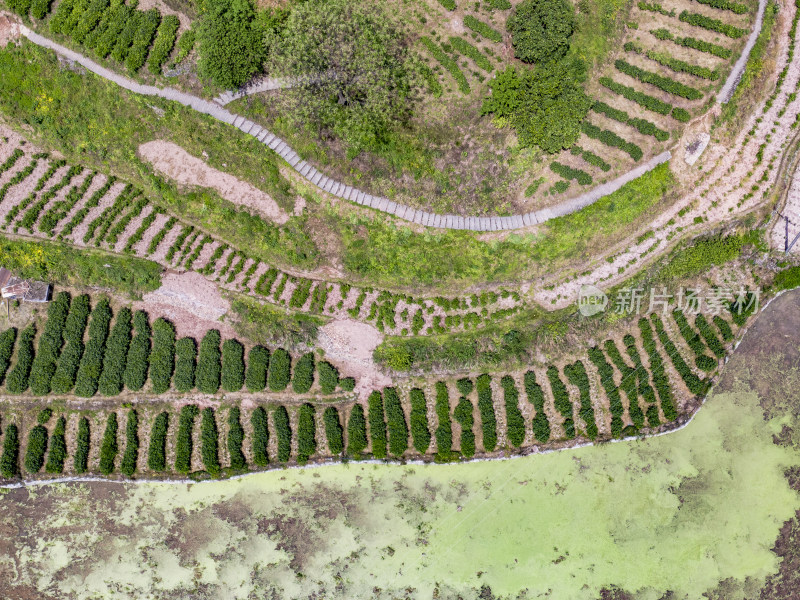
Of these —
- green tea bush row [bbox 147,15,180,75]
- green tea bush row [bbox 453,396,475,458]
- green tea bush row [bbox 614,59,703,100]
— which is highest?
green tea bush row [bbox 147,15,180,75]

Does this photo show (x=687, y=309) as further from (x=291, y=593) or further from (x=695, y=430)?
(x=291, y=593)

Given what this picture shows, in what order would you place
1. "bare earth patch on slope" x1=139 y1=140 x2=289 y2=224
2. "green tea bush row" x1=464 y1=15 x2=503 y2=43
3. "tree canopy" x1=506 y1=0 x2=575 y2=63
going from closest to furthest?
"tree canopy" x1=506 y1=0 x2=575 y2=63
"green tea bush row" x1=464 y1=15 x2=503 y2=43
"bare earth patch on slope" x1=139 y1=140 x2=289 y2=224

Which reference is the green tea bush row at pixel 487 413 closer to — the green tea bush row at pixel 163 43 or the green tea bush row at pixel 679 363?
the green tea bush row at pixel 679 363

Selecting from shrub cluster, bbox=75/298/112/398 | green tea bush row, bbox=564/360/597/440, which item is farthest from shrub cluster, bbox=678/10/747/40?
shrub cluster, bbox=75/298/112/398

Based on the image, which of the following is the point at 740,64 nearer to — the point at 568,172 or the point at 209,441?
the point at 568,172

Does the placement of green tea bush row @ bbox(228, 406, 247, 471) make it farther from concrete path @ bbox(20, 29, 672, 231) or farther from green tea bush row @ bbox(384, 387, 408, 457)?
concrete path @ bbox(20, 29, 672, 231)

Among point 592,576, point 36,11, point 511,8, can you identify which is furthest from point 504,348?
point 36,11
